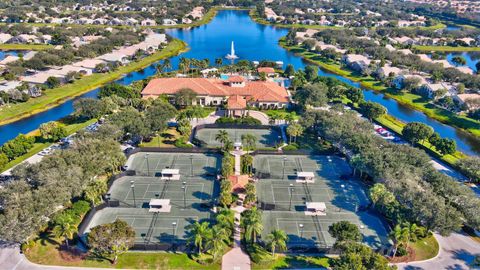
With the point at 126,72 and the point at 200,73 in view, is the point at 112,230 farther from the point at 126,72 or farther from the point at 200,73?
the point at 126,72

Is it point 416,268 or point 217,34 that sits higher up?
point 217,34

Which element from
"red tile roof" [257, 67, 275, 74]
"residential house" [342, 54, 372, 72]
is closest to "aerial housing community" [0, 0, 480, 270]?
"red tile roof" [257, 67, 275, 74]

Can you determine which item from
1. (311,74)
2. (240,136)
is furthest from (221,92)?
(311,74)

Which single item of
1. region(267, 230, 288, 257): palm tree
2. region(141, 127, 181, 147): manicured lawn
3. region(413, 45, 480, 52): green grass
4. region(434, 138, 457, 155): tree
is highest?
region(413, 45, 480, 52): green grass

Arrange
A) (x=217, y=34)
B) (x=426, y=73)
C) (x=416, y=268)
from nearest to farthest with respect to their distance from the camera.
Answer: (x=416, y=268) → (x=426, y=73) → (x=217, y=34)

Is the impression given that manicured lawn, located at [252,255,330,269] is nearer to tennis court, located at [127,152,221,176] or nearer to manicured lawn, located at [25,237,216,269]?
manicured lawn, located at [25,237,216,269]

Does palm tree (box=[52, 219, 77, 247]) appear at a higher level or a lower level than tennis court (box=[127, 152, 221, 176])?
higher

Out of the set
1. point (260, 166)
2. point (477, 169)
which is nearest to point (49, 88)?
point (260, 166)
